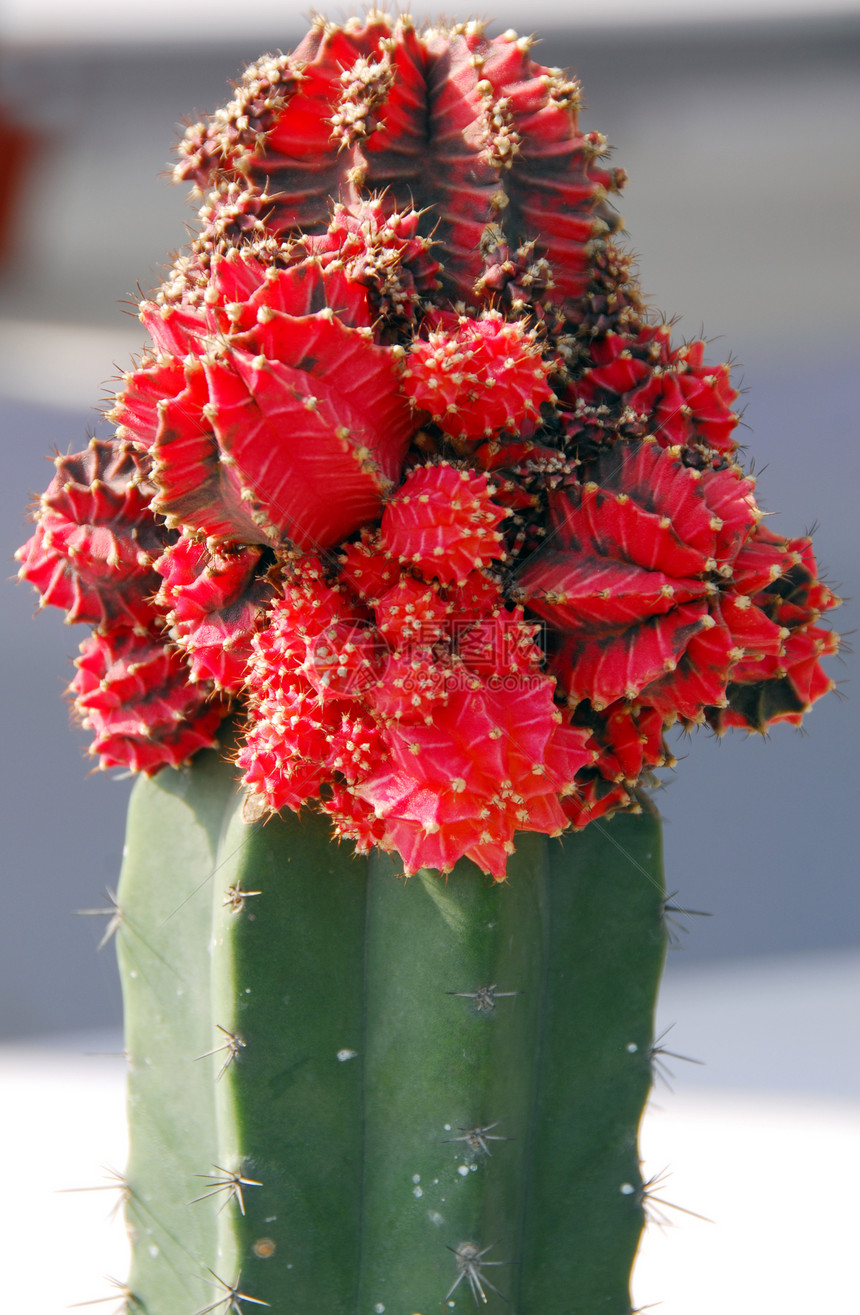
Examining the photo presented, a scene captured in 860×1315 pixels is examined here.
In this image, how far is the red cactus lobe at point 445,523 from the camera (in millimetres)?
580

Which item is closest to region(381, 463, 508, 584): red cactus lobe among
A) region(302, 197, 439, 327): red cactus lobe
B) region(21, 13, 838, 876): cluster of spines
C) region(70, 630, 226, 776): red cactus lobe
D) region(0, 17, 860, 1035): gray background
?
region(21, 13, 838, 876): cluster of spines

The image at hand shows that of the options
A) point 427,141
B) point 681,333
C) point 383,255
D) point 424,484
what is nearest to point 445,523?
point 424,484

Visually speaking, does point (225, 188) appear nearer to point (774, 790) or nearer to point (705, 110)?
point (705, 110)

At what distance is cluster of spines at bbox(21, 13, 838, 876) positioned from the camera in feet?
1.90

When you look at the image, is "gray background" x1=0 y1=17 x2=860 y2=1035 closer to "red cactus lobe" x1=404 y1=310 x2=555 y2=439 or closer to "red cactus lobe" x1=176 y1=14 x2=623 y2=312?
"red cactus lobe" x1=176 y1=14 x2=623 y2=312

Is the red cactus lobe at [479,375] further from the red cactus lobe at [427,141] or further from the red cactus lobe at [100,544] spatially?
the red cactus lobe at [100,544]

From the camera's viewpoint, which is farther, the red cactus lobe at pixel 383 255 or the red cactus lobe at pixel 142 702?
the red cactus lobe at pixel 142 702

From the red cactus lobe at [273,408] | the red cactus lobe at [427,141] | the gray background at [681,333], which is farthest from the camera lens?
the gray background at [681,333]

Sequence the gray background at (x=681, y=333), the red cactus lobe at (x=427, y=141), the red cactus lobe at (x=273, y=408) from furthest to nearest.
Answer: the gray background at (x=681, y=333)
the red cactus lobe at (x=427, y=141)
the red cactus lobe at (x=273, y=408)

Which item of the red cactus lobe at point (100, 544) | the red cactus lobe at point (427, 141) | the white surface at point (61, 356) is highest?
the white surface at point (61, 356)

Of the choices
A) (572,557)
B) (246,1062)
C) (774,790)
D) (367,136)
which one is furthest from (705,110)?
(246,1062)

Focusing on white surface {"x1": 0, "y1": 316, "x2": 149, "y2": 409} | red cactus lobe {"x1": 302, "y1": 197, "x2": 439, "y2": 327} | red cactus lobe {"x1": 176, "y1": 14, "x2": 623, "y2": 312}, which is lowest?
red cactus lobe {"x1": 302, "y1": 197, "x2": 439, "y2": 327}

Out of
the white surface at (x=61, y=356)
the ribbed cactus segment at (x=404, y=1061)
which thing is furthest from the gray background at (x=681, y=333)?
the ribbed cactus segment at (x=404, y=1061)

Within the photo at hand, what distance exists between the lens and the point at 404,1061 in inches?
26.4
